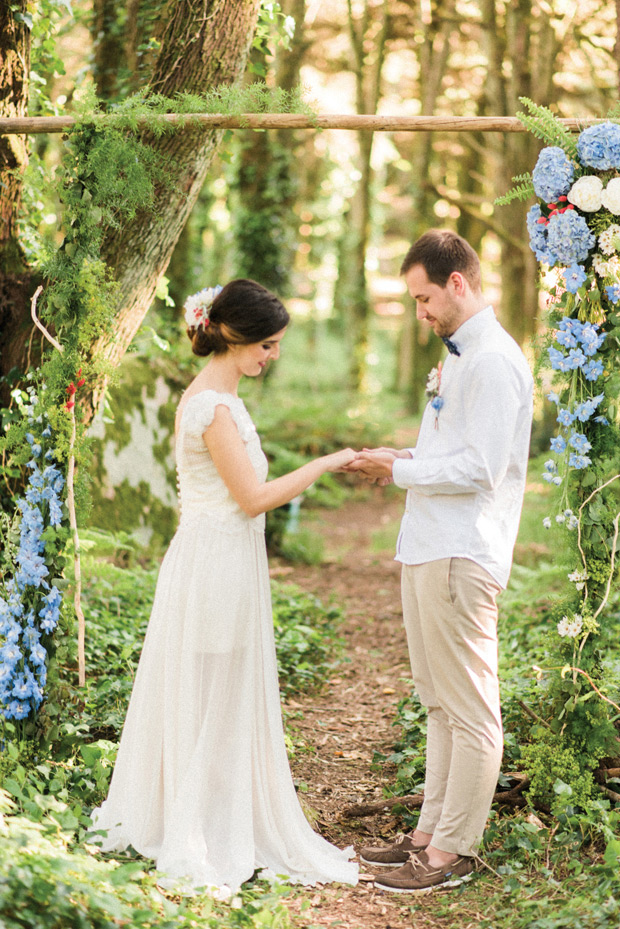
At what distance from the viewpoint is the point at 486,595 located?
11.5 feet

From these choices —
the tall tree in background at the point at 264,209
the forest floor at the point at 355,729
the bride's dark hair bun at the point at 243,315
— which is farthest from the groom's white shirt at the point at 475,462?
the tall tree in background at the point at 264,209

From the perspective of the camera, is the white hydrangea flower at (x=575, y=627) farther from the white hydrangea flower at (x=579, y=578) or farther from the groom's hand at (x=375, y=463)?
the groom's hand at (x=375, y=463)

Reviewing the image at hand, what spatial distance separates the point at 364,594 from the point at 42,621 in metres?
4.88

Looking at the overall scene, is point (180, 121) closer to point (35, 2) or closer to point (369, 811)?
point (35, 2)

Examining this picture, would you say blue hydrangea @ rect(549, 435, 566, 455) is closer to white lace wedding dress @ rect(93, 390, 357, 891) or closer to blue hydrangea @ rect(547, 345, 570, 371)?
blue hydrangea @ rect(547, 345, 570, 371)

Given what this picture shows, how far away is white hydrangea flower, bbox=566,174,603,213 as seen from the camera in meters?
Answer: 3.68

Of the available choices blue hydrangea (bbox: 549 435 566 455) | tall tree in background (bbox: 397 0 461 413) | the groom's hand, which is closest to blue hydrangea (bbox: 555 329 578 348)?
blue hydrangea (bbox: 549 435 566 455)

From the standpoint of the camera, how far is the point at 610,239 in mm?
3699

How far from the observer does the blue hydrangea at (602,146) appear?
3652mm

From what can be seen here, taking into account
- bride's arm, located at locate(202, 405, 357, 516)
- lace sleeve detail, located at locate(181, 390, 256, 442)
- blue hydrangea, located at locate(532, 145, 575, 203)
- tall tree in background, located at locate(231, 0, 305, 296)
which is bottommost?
bride's arm, located at locate(202, 405, 357, 516)

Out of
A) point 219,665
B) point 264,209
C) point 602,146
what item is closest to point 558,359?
point 602,146

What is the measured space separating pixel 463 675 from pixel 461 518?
2.01ft

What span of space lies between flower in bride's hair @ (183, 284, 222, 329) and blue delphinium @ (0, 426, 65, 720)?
0.89 meters

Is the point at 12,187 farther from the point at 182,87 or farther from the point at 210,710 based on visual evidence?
the point at 210,710
